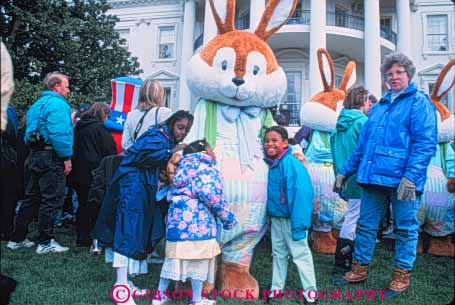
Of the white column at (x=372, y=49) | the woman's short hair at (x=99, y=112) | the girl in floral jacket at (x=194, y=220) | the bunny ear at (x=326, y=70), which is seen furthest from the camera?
the white column at (x=372, y=49)

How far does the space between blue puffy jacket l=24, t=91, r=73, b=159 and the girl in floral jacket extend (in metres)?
2.03

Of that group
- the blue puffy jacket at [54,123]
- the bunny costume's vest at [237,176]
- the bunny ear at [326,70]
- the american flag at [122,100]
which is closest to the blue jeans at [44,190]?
the blue puffy jacket at [54,123]

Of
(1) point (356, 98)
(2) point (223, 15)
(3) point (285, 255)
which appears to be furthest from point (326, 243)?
(2) point (223, 15)

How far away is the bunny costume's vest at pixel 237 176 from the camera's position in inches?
131

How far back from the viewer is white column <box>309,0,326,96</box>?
642 inches

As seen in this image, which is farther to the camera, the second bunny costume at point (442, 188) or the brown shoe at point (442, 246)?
the brown shoe at point (442, 246)

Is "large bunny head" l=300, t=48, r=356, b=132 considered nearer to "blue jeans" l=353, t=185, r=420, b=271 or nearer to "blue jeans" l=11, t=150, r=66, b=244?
"blue jeans" l=353, t=185, r=420, b=271

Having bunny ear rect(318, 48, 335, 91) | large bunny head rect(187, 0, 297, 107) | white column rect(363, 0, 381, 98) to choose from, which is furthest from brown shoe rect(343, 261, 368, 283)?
white column rect(363, 0, 381, 98)

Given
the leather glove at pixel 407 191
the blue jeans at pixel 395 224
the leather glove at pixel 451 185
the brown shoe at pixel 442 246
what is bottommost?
the brown shoe at pixel 442 246

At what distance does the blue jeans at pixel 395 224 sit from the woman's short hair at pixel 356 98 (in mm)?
1148

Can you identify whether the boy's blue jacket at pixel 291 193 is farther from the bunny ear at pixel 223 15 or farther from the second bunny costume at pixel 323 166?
the second bunny costume at pixel 323 166

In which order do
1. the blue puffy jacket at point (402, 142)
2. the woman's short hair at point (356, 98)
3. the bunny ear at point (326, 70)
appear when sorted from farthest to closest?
the bunny ear at point (326, 70)
the woman's short hair at point (356, 98)
the blue puffy jacket at point (402, 142)

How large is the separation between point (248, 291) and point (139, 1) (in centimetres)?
2208

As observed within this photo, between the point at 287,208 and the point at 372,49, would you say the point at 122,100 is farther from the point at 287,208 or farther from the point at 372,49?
the point at 372,49
